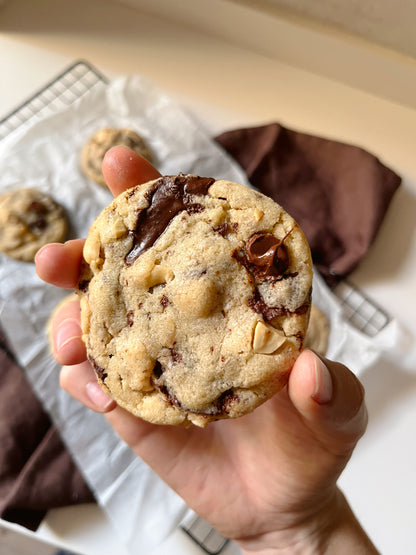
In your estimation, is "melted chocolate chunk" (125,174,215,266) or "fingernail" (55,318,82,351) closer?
"melted chocolate chunk" (125,174,215,266)

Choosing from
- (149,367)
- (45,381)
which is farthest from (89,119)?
(149,367)

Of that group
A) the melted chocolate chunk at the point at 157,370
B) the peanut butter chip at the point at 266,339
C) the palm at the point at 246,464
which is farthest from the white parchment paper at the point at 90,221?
the peanut butter chip at the point at 266,339

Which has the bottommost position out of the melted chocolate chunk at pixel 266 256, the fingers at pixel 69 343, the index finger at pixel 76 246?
the fingers at pixel 69 343

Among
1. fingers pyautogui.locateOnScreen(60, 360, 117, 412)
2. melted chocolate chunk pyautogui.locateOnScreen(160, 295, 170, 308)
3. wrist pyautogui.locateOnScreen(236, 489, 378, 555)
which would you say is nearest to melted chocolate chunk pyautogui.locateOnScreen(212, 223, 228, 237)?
melted chocolate chunk pyautogui.locateOnScreen(160, 295, 170, 308)

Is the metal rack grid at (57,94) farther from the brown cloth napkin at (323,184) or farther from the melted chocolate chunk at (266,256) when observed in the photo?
the melted chocolate chunk at (266,256)

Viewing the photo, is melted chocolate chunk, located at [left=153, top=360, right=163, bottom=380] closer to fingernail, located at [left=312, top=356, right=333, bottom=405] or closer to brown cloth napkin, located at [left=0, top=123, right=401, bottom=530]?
fingernail, located at [left=312, top=356, right=333, bottom=405]

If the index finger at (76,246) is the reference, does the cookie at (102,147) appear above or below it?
below

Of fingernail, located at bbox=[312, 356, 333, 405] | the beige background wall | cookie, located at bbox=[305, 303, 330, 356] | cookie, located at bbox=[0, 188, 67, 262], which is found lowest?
Answer: cookie, located at bbox=[0, 188, 67, 262]

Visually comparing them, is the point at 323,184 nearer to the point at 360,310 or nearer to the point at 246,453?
the point at 360,310
